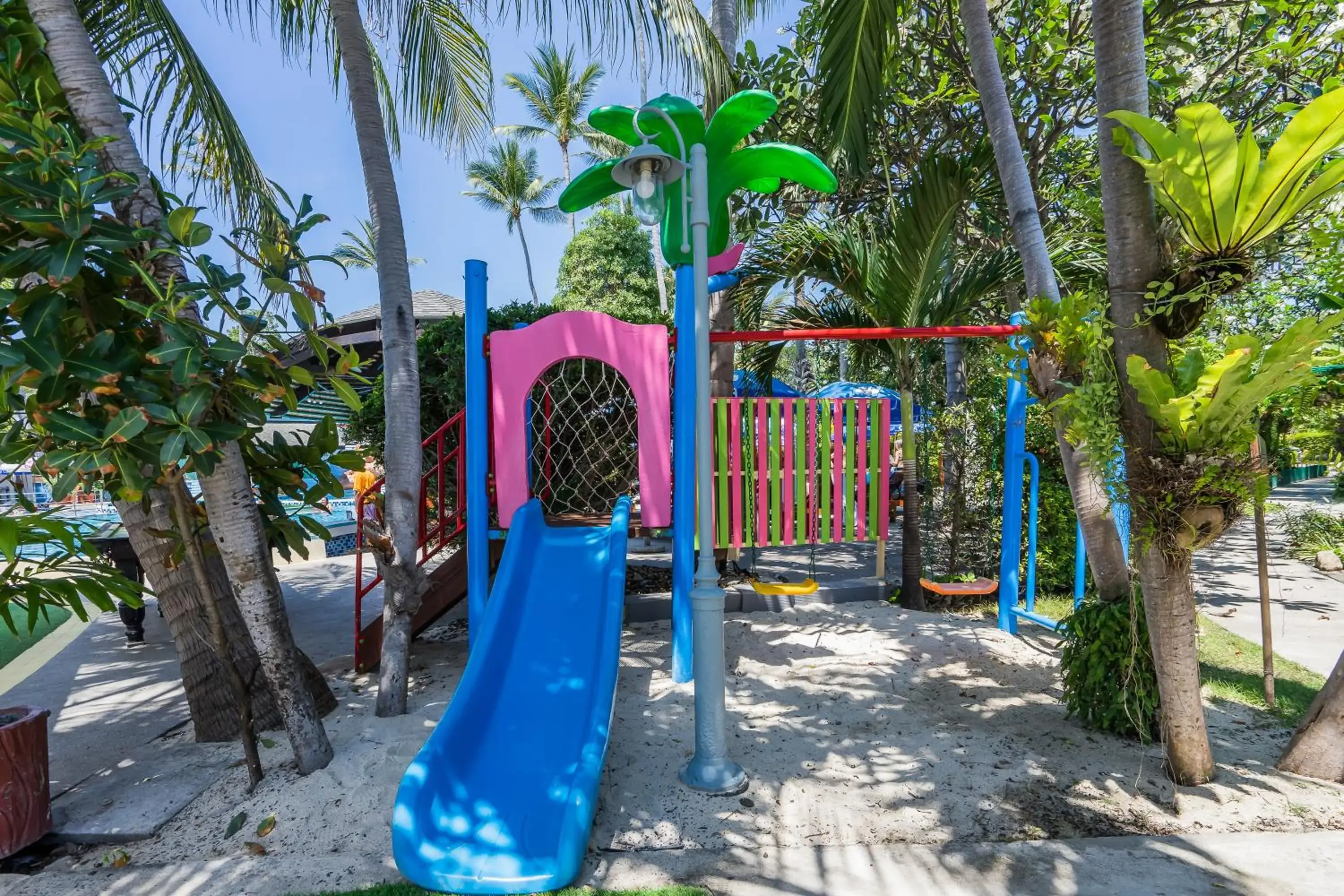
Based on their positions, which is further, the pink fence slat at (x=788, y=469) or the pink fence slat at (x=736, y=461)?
the pink fence slat at (x=788, y=469)

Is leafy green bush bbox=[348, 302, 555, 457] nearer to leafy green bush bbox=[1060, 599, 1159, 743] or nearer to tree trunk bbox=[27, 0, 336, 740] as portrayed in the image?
tree trunk bbox=[27, 0, 336, 740]

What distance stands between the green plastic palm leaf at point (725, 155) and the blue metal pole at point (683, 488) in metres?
0.82

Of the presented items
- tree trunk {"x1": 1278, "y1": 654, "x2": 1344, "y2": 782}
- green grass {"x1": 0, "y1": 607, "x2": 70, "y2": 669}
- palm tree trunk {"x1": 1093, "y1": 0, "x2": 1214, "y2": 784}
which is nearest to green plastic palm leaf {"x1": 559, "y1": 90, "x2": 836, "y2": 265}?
palm tree trunk {"x1": 1093, "y1": 0, "x2": 1214, "y2": 784}

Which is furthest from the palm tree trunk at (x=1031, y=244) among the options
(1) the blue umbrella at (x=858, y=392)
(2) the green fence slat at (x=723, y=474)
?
(1) the blue umbrella at (x=858, y=392)

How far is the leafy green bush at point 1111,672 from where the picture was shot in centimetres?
349

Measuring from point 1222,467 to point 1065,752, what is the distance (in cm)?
176

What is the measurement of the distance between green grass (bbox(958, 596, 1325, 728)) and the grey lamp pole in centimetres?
327

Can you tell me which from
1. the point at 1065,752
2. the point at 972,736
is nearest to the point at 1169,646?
the point at 1065,752

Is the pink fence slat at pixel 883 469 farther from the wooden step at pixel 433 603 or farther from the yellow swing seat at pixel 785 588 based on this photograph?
the wooden step at pixel 433 603

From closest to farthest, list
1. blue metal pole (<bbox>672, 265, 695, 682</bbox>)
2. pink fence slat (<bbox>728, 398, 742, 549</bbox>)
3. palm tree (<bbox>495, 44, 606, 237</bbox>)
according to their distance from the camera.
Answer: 1. blue metal pole (<bbox>672, 265, 695, 682</bbox>)
2. pink fence slat (<bbox>728, 398, 742, 549</bbox>)
3. palm tree (<bbox>495, 44, 606, 237</bbox>)

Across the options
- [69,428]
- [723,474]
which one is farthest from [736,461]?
[69,428]

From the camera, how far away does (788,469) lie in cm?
538

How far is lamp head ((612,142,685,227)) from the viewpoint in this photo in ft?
11.4

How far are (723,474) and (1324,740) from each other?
3.68m
